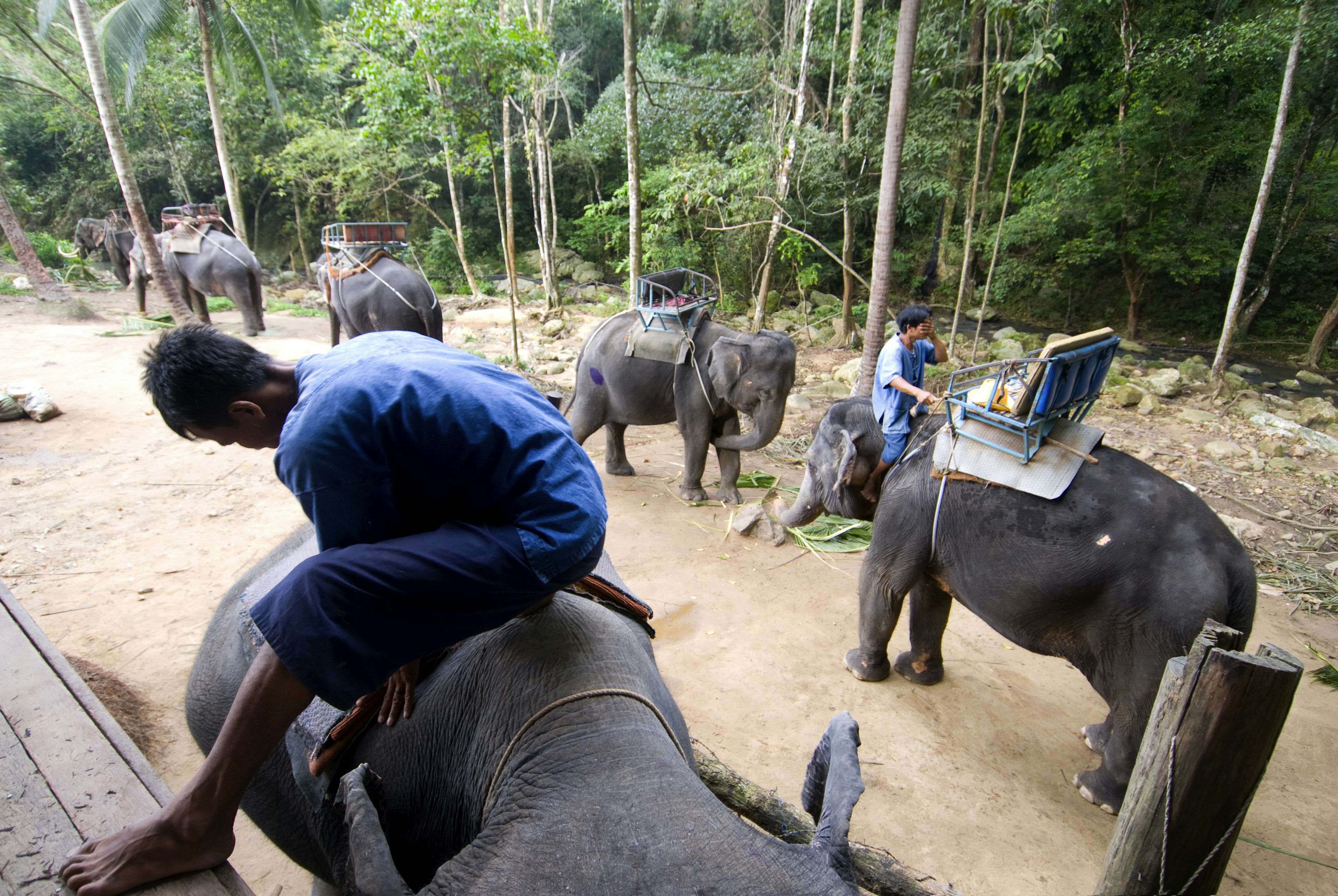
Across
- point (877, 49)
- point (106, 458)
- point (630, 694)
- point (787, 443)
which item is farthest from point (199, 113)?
point (630, 694)

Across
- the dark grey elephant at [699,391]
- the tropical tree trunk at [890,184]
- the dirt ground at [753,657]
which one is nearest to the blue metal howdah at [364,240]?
the dirt ground at [753,657]

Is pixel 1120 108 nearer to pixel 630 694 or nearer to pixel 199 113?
pixel 630 694

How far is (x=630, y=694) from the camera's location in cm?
154

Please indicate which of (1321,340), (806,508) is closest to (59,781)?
(806,508)

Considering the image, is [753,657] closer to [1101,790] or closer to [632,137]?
[1101,790]

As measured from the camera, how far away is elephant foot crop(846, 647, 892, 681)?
400 cm

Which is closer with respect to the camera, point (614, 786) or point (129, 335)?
point (614, 786)

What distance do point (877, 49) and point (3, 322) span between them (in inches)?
602

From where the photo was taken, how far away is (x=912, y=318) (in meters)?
4.59

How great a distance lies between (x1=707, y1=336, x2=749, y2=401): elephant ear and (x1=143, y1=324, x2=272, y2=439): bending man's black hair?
15.0 feet

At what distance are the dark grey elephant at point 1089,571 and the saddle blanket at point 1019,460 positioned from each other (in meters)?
0.06

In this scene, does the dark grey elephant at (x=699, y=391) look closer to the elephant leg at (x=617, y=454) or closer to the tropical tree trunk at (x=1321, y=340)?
the elephant leg at (x=617, y=454)

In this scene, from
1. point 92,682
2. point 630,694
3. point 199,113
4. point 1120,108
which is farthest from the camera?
point 199,113

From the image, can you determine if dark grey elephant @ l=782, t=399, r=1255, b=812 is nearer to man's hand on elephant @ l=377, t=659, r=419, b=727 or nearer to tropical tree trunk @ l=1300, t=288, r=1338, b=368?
man's hand on elephant @ l=377, t=659, r=419, b=727
